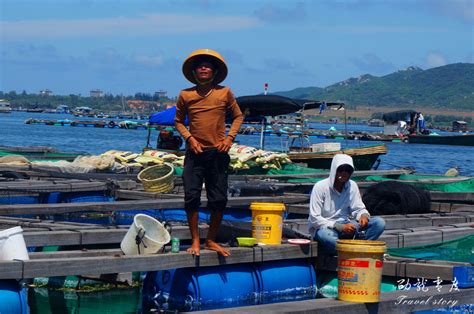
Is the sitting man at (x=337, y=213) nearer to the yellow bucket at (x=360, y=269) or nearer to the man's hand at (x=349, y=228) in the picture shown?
the man's hand at (x=349, y=228)

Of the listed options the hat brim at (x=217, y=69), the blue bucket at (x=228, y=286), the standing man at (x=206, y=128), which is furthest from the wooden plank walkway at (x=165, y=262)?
the hat brim at (x=217, y=69)

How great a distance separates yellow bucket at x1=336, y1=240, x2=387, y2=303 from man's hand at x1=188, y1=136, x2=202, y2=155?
5.79 ft

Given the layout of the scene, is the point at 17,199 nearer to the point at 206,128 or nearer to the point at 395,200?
the point at 395,200

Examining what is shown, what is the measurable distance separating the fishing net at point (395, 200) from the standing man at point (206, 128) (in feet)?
19.8

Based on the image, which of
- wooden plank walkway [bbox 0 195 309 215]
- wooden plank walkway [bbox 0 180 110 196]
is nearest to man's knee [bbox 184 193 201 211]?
wooden plank walkway [bbox 0 195 309 215]

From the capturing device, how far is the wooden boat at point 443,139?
321 feet

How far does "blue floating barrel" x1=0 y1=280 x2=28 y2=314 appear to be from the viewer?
29.8ft

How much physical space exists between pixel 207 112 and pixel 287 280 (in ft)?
8.47

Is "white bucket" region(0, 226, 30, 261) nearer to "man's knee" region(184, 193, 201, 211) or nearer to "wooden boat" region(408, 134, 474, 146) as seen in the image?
"man's knee" region(184, 193, 201, 211)

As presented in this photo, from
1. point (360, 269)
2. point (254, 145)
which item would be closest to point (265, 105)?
point (360, 269)

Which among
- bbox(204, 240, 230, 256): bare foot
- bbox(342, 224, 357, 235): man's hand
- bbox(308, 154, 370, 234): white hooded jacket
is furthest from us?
bbox(308, 154, 370, 234): white hooded jacket

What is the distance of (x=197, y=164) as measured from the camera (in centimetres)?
1004

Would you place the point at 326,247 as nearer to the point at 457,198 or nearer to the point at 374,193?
the point at 374,193

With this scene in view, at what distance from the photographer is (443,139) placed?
9838 centimetres
